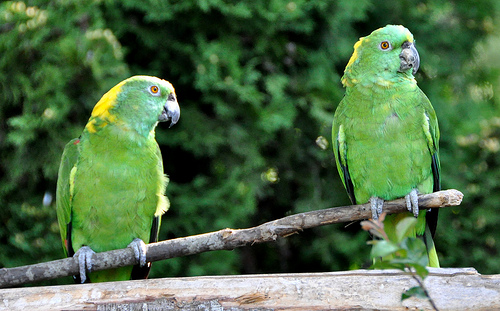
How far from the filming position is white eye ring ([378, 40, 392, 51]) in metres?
2.95

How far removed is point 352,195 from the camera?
3287mm

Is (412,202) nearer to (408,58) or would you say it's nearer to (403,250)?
(408,58)

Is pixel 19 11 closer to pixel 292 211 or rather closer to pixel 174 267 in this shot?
pixel 174 267

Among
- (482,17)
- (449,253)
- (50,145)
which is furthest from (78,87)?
(482,17)

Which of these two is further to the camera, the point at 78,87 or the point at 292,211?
the point at 292,211

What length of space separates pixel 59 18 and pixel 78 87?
525 mm

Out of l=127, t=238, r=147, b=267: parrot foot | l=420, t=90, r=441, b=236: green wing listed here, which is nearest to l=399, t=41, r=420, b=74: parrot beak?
l=420, t=90, r=441, b=236: green wing

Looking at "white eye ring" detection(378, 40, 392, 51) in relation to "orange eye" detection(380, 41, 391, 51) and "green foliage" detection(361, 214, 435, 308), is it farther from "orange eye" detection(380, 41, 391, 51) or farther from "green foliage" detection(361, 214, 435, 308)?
"green foliage" detection(361, 214, 435, 308)

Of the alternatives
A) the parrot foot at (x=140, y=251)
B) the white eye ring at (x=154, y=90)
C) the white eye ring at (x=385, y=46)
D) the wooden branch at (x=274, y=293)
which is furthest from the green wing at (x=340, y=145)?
the parrot foot at (x=140, y=251)

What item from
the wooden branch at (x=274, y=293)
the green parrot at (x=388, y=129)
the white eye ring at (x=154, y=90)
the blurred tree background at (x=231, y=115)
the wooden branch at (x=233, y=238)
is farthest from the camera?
the blurred tree background at (x=231, y=115)

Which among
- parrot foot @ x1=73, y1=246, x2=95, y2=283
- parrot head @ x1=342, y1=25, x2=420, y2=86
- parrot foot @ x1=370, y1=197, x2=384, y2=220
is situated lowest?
parrot foot @ x1=73, y1=246, x2=95, y2=283

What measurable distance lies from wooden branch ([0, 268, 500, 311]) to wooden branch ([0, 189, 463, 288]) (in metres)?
0.19

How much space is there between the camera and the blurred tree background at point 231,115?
141 inches

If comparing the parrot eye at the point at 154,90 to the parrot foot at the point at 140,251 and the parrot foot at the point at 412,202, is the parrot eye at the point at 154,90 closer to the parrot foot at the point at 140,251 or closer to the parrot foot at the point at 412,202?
the parrot foot at the point at 140,251
